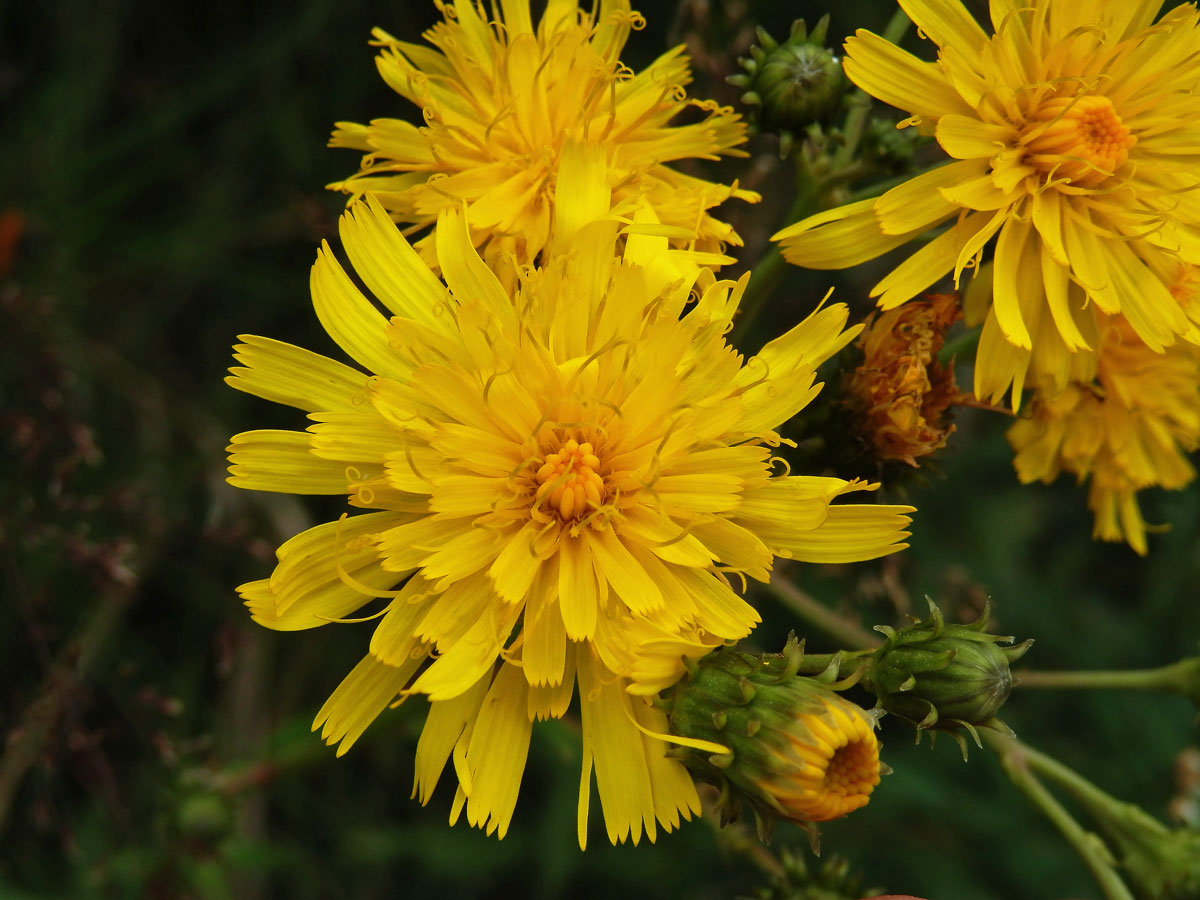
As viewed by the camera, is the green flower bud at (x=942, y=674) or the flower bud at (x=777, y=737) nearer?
the flower bud at (x=777, y=737)

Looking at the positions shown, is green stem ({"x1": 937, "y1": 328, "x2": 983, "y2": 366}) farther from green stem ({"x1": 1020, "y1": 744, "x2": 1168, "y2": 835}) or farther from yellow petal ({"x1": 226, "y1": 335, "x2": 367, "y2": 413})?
yellow petal ({"x1": 226, "y1": 335, "x2": 367, "y2": 413})

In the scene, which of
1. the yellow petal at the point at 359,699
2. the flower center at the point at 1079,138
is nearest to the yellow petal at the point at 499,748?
the yellow petal at the point at 359,699

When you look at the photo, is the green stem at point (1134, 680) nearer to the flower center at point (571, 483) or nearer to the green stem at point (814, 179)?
the green stem at point (814, 179)

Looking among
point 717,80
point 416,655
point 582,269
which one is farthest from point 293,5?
point 416,655

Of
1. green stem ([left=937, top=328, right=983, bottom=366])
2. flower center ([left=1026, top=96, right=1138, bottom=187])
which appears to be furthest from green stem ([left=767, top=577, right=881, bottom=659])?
flower center ([left=1026, top=96, right=1138, bottom=187])

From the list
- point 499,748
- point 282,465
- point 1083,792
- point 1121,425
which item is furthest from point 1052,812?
point 282,465

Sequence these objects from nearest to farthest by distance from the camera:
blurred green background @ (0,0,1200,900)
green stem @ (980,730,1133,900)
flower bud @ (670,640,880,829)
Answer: flower bud @ (670,640,880,829)
green stem @ (980,730,1133,900)
blurred green background @ (0,0,1200,900)

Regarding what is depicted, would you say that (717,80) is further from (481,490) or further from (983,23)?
(481,490)

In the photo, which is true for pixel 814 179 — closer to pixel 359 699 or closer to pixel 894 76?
pixel 894 76
